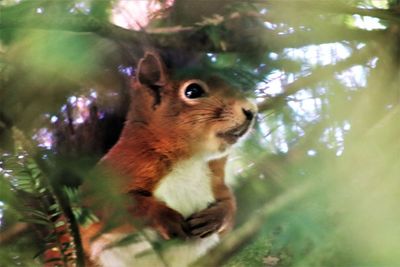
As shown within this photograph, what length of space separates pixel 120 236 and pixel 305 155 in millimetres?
136

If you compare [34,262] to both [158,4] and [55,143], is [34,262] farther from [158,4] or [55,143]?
[158,4]

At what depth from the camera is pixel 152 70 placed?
1.45ft

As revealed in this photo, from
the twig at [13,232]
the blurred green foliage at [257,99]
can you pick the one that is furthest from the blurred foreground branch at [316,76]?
the twig at [13,232]

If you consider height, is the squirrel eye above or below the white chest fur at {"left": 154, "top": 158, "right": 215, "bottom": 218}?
above

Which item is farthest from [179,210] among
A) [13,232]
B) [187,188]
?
[13,232]

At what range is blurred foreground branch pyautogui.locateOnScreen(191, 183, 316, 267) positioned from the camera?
37 centimetres

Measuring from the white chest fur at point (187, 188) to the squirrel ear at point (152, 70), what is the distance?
0.06 metres

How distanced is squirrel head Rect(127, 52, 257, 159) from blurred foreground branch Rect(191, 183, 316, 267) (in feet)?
0.21

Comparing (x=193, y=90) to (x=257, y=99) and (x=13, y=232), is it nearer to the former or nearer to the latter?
(x=257, y=99)

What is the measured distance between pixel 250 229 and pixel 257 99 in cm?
10

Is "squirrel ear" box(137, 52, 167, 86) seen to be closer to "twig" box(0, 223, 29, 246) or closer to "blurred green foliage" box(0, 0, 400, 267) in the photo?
"blurred green foliage" box(0, 0, 400, 267)

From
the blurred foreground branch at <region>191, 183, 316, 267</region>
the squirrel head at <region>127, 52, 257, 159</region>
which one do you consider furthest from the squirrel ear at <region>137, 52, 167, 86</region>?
the blurred foreground branch at <region>191, 183, 316, 267</region>

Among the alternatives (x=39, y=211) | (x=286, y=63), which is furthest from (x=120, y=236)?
(x=286, y=63)

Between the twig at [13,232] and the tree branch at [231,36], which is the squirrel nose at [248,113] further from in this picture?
the twig at [13,232]
